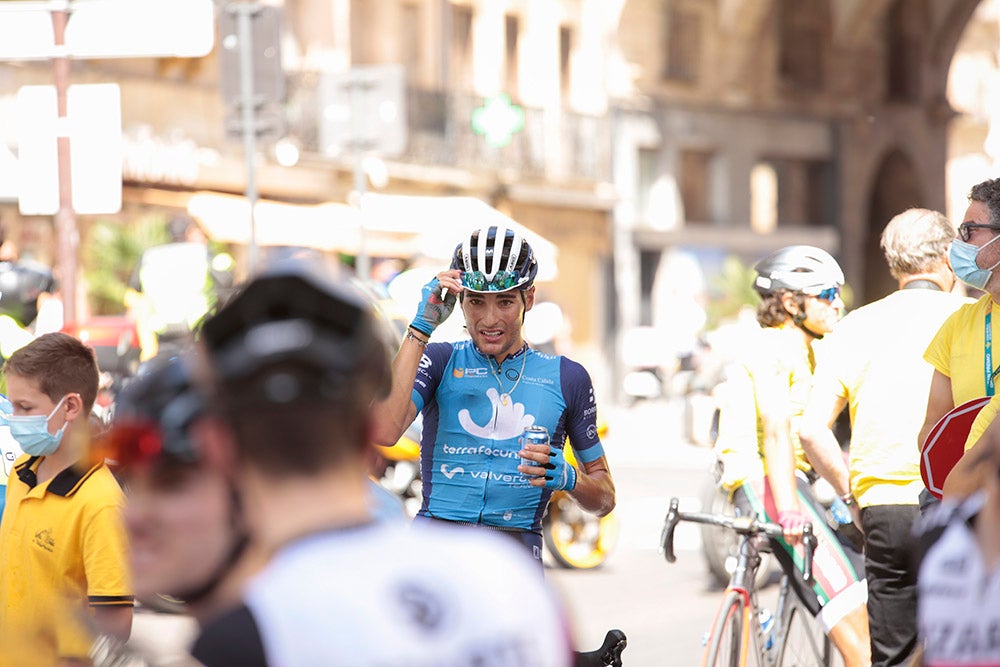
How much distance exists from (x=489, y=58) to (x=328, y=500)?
35.5 meters

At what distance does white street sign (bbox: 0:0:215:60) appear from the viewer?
10086 mm

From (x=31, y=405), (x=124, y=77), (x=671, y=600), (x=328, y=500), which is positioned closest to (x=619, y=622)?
(x=671, y=600)

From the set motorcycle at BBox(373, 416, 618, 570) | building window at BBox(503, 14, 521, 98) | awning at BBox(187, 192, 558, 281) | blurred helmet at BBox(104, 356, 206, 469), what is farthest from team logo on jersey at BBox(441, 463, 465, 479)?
building window at BBox(503, 14, 521, 98)

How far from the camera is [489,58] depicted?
37.4m

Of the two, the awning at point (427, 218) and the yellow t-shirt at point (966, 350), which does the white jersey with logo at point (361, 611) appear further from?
the awning at point (427, 218)

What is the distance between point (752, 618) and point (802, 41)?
134 feet

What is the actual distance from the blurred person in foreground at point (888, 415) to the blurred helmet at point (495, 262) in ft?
4.66

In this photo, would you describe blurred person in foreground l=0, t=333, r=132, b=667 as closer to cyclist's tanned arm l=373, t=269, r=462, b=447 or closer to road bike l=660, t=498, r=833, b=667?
cyclist's tanned arm l=373, t=269, r=462, b=447

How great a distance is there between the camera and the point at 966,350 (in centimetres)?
563

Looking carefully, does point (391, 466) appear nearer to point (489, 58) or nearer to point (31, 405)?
point (31, 405)

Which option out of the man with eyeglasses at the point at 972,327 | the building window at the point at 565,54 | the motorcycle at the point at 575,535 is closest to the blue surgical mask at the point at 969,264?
the man with eyeglasses at the point at 972,327

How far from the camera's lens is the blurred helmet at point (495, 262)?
18.5 feet

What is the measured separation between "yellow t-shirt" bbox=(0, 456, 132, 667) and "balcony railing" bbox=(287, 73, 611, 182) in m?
25.6

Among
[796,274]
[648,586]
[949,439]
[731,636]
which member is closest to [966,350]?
[949,439]
